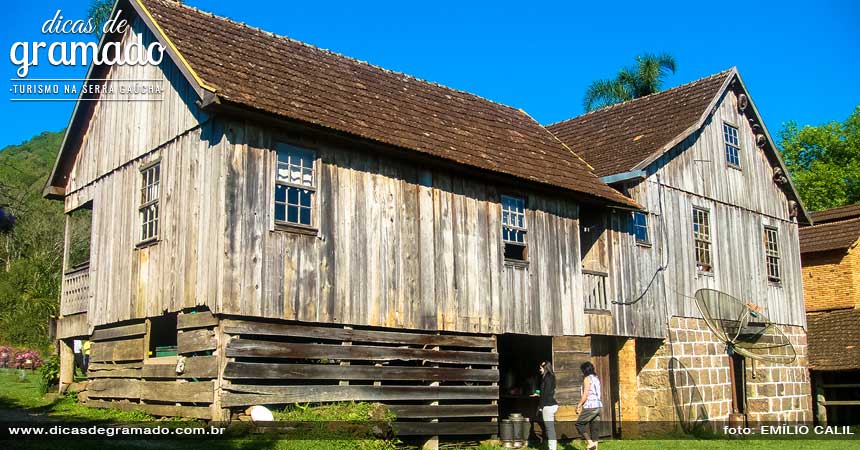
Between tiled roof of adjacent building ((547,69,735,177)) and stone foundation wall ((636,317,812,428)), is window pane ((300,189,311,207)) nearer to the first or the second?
tiled roof of adjacent building ((547,69,735,177))

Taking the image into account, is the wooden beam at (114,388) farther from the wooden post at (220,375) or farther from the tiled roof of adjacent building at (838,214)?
the tiled roof of adjacent building at (838,214)

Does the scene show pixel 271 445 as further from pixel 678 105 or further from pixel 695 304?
pixel 678 105

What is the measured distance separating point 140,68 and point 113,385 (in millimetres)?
6232

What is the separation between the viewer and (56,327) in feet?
67.0

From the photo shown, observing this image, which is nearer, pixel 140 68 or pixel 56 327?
pixel 140 68

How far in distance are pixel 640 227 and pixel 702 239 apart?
2.63m

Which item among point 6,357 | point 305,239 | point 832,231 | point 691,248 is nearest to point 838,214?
point 832,231

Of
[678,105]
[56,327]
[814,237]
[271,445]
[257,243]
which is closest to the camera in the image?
[271,445]

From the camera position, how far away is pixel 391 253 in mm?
16547

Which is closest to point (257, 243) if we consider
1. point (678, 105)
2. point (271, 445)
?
point (271, 445)

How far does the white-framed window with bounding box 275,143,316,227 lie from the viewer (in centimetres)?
1509

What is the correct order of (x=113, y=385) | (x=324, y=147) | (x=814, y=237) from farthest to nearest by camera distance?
(x=814, y=237) < (x=113, y=385) < (x=324, y=147)

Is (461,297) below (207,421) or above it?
above

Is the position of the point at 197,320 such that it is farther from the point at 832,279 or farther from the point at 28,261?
the point at 28,261
